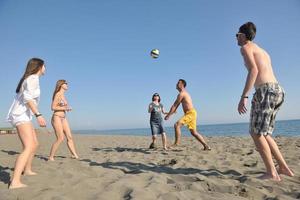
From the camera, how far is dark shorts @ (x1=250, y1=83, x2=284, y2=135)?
12.1 feet

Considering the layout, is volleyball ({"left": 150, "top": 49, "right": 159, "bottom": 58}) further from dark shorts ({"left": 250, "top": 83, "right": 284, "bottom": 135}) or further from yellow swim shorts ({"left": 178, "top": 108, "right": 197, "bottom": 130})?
dark shorts ({"left": 250, "top": 83, "right": 284, "bottom": 135})

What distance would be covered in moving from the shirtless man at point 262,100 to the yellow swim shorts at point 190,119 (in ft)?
11.4

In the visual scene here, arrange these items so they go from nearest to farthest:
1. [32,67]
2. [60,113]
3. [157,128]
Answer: [32,67]
[60,113]
[157,128]

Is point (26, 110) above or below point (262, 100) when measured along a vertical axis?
below

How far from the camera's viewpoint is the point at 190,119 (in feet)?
24.4

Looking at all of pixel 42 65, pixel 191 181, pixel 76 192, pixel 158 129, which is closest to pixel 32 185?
pixel 76 192

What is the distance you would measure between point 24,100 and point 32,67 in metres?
0.54

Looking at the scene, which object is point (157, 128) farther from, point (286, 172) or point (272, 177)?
point (272, 177)

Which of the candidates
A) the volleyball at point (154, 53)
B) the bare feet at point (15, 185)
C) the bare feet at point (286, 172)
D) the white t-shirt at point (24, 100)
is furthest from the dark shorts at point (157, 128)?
the bare feet at point (15, 185)

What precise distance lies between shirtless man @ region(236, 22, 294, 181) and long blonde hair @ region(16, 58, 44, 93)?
300 cm

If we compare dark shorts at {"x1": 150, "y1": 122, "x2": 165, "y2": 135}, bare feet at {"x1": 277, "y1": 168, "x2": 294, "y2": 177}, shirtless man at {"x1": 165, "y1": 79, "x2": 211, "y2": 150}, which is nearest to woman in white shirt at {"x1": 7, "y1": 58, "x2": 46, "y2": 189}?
bare feet at {"x1": 277, "y1": 168, "x2": 294, "y2": 177}

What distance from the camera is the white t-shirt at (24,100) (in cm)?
381

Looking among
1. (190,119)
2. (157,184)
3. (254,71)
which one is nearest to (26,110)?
(157,184)

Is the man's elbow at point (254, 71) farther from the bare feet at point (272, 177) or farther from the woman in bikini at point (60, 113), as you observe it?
the woman in bikini at point (60, 113)
